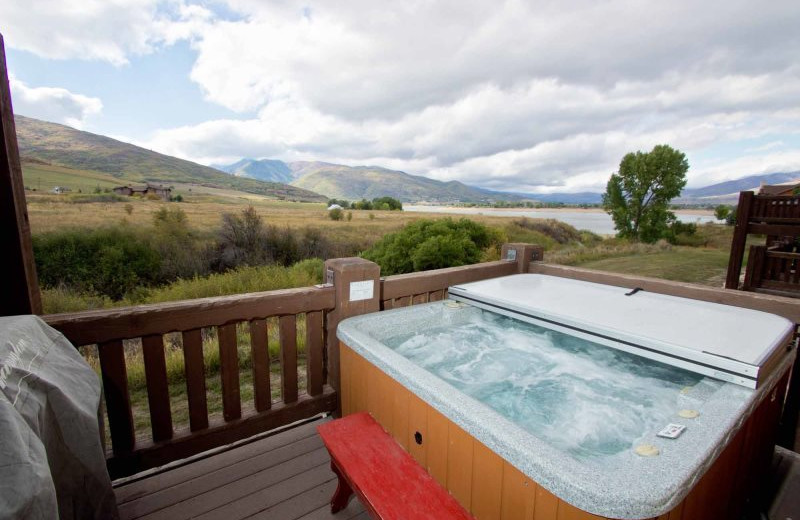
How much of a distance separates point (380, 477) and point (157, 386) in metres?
1.11

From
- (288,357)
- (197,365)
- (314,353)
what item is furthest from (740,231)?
(197,365)

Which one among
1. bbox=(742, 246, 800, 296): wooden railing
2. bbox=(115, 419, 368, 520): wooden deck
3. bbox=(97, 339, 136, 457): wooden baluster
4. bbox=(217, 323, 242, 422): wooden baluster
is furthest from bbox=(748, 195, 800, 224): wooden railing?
bbox=(97, 339, 136, 457): wooden baluster

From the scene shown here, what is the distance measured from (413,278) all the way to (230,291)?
17.0 ft

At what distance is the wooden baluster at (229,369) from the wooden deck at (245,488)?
0.22 meters

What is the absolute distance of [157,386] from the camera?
156cm

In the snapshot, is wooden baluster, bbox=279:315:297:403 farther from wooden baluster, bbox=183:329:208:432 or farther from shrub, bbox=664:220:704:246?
shrub, bbox=664:220:704:246

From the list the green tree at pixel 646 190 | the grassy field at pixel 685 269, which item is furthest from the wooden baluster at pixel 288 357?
the green tree at pixel 646 190

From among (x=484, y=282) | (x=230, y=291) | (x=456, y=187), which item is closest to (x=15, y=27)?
(x=230, y=291)

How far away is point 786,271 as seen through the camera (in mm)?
3939

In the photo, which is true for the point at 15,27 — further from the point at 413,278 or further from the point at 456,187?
the point at 456,187

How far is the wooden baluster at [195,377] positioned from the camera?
1.58m

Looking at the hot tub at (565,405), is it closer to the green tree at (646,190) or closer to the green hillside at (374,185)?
the green tree at (646,190)

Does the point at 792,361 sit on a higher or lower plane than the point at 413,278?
lower

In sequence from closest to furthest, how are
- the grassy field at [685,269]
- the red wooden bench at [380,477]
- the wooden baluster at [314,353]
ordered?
the red wooden bench at [380,477] → the wooden baluster at [314,353] → the grassy field at [685,269]
